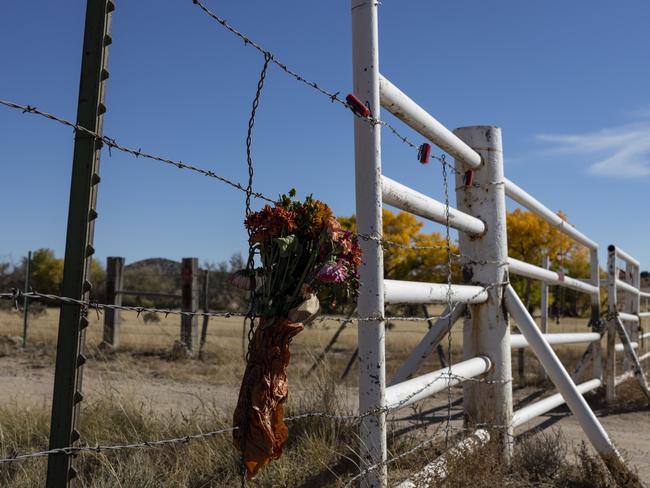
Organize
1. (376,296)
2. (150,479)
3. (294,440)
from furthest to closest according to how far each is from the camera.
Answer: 1. (294,440)
2. (150,479)
3. (376,296)

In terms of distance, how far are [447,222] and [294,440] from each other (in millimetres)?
1491

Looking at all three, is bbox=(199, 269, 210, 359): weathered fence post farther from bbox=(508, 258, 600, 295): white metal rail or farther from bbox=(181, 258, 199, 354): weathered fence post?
bbox=(508, 258, 600, 295): white metal rail

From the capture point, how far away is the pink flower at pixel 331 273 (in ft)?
7.34

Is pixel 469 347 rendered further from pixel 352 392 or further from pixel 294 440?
pixel 352 392

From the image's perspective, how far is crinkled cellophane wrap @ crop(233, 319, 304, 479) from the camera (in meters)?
2.14

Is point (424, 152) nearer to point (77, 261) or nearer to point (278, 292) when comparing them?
point (278, 292)

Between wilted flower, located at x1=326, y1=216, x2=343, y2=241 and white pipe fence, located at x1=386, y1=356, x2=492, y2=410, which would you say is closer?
wilted flower, located at x1=326, y1=216, x2=343, y2=241

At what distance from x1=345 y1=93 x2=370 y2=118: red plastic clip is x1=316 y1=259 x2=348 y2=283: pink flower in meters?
0.69

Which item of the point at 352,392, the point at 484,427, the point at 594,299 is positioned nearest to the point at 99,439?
the point at 484,427

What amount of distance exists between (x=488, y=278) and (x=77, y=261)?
278 centimetres

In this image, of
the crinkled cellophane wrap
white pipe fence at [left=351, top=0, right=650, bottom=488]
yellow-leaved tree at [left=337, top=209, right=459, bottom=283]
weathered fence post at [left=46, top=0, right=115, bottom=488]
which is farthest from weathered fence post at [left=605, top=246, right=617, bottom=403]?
yellow-leaved tree at [left=337, top=209, right=459, bottom=283]

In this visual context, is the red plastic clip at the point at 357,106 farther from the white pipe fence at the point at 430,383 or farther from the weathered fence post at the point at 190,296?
the weathered fence post at the point at 190,296

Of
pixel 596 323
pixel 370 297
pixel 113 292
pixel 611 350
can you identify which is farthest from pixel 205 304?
pixel 370 297

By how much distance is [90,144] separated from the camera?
1.85 m
